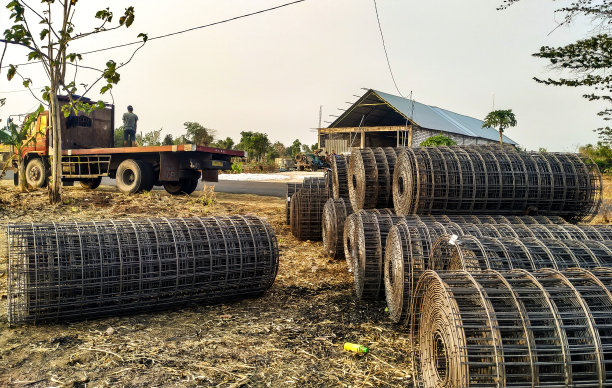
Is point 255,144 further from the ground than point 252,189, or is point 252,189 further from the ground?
point 255,144

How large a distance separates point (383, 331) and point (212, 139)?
41072 mm

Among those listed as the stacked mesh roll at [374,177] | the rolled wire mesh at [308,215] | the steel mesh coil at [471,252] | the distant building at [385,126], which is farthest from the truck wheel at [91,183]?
the distant building at [385,126]

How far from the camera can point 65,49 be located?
1133 cm

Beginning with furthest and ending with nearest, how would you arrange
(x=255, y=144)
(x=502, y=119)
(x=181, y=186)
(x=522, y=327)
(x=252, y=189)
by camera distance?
(x=255, y=144) < (x=502, y=119) < (x=252, y=189) < (x=181, y=186) < (x=522, y=327)

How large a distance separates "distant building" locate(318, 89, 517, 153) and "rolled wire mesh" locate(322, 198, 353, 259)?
64.7 feet

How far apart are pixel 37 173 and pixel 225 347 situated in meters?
16.4

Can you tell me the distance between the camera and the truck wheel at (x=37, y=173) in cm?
1664

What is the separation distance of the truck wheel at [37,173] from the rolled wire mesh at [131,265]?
559 inches

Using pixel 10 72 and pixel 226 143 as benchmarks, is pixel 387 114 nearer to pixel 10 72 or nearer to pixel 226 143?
pixel 226 143

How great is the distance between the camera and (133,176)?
1476 cm

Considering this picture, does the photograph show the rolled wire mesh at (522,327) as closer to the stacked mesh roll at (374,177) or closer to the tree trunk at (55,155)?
the stacked mesh roll at (374,177)

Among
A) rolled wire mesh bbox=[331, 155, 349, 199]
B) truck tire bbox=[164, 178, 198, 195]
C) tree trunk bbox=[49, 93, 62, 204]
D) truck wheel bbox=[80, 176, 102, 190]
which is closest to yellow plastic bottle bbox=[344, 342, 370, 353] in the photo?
rolled wire mesh bbox=[331, 155, 349, 199]

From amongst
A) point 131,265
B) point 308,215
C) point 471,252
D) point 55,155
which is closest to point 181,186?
point 55,155

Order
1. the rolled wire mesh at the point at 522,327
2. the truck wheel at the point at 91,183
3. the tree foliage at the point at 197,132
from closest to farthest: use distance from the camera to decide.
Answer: the rolled wire mesh at the point at 522,327 < the truck wheel at the point at 91,183 < the tree foliage at the point at 197,132
